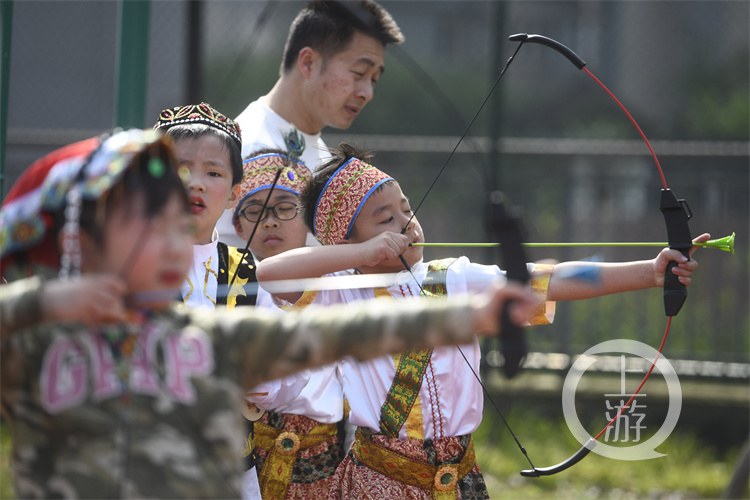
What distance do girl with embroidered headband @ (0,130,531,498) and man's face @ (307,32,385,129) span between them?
5.89 ft

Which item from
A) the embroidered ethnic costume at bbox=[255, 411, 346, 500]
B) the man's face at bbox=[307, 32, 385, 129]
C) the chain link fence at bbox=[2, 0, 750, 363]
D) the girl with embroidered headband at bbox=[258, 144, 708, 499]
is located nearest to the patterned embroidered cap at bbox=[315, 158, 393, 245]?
the girl with embroidered headband at bbox=[258, 144, 708, 499]

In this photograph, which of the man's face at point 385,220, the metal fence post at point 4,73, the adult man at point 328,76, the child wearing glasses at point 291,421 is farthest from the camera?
the adult man at point 328,76

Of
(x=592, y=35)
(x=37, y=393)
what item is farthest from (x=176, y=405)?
(x=592, y=35)

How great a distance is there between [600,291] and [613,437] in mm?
2773

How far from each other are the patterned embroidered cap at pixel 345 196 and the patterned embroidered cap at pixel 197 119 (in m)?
0.28

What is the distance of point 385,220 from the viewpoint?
237cm

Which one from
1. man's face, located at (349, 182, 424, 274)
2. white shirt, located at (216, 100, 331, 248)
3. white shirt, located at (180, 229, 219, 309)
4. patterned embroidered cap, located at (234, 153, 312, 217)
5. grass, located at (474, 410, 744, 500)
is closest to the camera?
white shirt, located at (180, 229, 219, 309)

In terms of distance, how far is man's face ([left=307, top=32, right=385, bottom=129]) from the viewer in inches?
127

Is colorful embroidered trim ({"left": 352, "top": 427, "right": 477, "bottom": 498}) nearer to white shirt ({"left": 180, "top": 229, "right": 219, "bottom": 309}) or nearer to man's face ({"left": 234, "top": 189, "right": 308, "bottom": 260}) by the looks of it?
white shirt ({"left": 180, "top": 229, "right": 219, "bottom": 309})

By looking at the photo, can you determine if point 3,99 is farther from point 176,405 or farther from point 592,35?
point 592,35

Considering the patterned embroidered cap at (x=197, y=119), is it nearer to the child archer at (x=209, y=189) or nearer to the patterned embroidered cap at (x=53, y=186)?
the child archer at (x=209, y=189)

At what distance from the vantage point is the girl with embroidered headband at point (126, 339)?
4.51 ft

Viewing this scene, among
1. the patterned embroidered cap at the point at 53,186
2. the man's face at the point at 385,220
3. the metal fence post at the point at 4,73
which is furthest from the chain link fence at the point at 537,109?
the patterned embroidered cap at the point at 53,186

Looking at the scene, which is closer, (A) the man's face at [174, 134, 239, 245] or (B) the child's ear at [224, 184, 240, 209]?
(A) the man's face at [174, 134, 239, 245]
